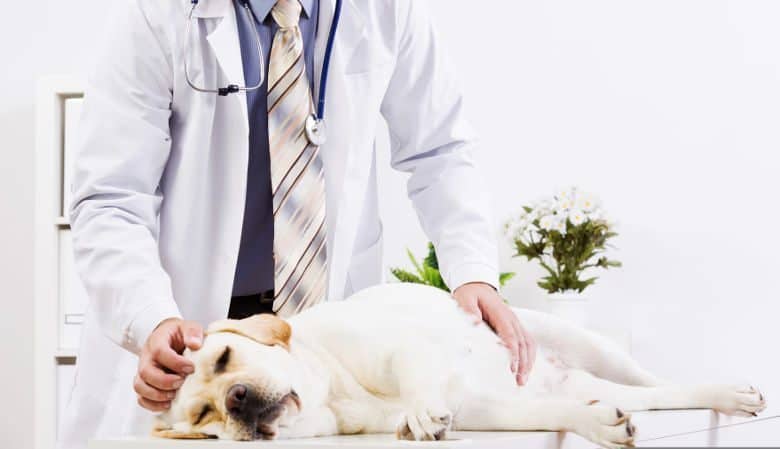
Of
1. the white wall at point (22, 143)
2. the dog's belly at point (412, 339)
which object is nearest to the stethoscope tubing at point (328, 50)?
the dog's belly at point (412, 339)

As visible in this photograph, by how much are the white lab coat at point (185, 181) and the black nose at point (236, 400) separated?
280 mm

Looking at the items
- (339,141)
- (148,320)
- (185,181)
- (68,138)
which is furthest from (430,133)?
(68,138)

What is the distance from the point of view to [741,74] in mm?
2893

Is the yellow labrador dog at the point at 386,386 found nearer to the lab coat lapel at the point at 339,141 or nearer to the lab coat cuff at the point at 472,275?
the lab coat cuff at the point at 472,275

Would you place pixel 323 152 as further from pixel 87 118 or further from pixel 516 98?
pixel 516 98

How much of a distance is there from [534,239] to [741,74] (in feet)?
2.70

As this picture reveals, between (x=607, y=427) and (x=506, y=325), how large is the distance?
316 millimetres

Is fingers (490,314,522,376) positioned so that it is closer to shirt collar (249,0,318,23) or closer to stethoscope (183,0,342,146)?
stethoscope (183,0,342,146)

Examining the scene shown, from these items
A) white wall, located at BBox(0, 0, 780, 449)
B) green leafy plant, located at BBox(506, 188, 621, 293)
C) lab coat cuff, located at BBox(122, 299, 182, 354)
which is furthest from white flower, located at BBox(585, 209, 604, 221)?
lab coat cuff, located at BBox(122, 299, 182, 354)

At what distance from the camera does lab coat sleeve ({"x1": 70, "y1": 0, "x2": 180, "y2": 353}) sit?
1.21 m

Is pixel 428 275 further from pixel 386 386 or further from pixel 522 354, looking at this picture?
pixel 386 386

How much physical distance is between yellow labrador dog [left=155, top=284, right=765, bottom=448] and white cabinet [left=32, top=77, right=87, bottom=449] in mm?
2127

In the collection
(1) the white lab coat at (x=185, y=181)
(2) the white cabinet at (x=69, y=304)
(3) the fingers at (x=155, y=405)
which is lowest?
(2) the white cabinet at (x=69, y=304)

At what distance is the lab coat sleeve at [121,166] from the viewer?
3.98 feet
